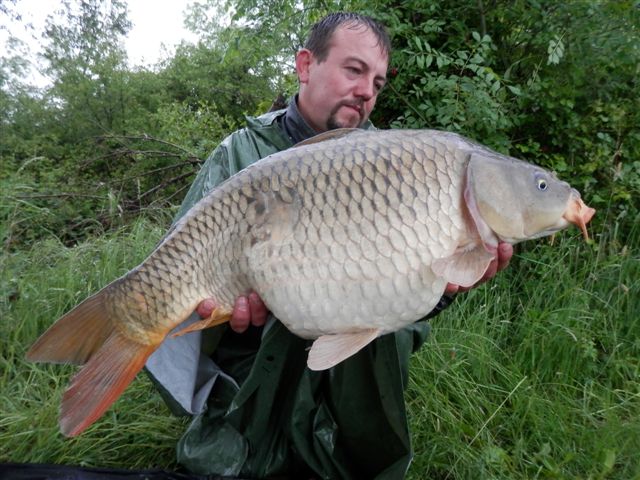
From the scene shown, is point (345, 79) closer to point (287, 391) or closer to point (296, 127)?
point (296, 127)

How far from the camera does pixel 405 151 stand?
39.1 inches

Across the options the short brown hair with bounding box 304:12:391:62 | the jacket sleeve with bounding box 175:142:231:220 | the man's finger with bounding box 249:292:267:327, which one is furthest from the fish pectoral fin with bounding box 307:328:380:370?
the short brown hair with bounding box 304:12:391:62

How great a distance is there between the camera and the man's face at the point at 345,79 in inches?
60.9

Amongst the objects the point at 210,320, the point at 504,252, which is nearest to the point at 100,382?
the point at 210,320

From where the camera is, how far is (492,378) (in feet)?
5.80

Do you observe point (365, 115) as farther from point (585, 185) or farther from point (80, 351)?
point (585, 185)

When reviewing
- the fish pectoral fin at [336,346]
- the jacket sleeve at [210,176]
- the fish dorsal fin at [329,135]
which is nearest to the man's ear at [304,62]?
the jacket sleeve at [210,176]

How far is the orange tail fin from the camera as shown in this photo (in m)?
0.98

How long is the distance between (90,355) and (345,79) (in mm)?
1009

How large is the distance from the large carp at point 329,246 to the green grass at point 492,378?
0.62 meters

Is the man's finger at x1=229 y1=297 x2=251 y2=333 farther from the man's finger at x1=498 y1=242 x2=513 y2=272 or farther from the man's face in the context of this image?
the man's face

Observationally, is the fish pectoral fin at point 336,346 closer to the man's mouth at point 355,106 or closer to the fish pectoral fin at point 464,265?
the fish pectoral fin at point 464,265

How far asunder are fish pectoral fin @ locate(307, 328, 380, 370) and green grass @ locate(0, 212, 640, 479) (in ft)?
2.27

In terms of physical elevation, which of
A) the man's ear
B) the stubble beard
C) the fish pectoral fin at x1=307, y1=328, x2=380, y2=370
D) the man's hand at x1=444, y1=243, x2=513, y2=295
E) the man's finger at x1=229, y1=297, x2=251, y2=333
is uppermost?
the man's ear
